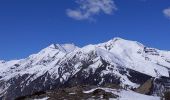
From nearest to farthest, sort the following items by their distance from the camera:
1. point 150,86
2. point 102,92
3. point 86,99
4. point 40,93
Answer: point 86,99, point 102,92, point 40,93, point 150,86

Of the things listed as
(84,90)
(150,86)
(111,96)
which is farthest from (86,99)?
(150,86)

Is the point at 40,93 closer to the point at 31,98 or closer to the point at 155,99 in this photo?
the point at 31,98

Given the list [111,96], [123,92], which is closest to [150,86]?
[123,92]

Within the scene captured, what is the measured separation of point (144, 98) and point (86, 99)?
9389 mm

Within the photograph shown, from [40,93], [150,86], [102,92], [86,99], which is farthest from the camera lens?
[150,86]

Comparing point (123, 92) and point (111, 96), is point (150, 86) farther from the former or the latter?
point (111, 96)

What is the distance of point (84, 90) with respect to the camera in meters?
72.7

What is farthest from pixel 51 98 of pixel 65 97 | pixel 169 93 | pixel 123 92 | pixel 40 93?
pixel 169 93

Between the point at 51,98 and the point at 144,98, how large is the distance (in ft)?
46.5

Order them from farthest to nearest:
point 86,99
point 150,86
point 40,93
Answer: point 150,86 → point 40,93 → point 86,99

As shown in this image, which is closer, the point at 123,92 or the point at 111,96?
the point at 111,96

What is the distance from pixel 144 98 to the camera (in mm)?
67125

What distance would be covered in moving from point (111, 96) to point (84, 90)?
8037 mm

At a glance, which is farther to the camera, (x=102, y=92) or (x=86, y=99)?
(x=102, y=92)
